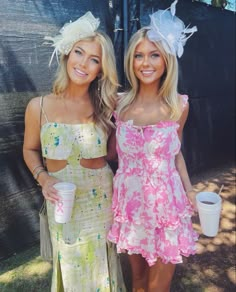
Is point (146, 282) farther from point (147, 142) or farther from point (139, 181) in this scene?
point (147, 142)

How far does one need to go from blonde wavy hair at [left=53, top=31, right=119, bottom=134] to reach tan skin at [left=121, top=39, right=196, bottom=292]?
0.12 m

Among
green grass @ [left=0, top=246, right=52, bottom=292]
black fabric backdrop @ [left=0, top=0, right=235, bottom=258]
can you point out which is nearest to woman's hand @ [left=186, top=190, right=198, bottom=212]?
green grass @ [left=0, top=246, right=52, bottom=292]

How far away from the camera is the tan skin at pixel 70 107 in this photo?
1869 mm

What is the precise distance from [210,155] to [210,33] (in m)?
1.70

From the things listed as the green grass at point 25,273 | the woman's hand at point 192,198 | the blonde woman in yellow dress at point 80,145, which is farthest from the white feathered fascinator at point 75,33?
the green grass at point 25,273

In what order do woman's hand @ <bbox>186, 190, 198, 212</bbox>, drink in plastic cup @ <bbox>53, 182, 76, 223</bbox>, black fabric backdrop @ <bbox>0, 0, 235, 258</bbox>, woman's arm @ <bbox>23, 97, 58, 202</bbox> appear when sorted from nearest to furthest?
drink in plastic cup @ <bbox>53, 182, 76, 223</bbox> → woman's arm @ <bbox>23, 97, 58, 202</bbox> → woman's hand @ <bbox>186, 190, 198, 212</bbox> → black fabric backdrop @ <bbox>0, 0, 235, 258</bbox>

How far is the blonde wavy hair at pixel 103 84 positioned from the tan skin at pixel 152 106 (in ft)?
0.38

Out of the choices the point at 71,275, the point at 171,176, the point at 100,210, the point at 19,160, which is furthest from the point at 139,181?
the point at 19,160

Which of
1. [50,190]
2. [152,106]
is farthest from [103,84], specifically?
[50,190]

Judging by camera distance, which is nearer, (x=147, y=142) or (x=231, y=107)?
(x=147, y=142)

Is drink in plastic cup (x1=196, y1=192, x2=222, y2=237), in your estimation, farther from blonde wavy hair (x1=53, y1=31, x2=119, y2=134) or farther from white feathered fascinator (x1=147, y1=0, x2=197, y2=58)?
white feathered fascinator (x1=147, y1=0, x2=197, y2=58)

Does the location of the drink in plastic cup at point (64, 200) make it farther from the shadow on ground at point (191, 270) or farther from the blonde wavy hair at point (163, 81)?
the shadow on ground at point (191, 270)

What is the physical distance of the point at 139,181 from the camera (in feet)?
6.32

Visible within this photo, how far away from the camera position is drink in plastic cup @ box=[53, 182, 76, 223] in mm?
1726
